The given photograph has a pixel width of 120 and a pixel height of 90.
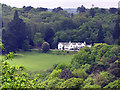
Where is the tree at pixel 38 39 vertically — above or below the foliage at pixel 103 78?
above

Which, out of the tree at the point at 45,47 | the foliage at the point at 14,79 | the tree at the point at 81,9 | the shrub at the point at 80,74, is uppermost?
the tree at the point at 81,9

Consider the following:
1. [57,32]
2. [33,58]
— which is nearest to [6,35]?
[33,58]

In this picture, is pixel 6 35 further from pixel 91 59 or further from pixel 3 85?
pixel 3 85

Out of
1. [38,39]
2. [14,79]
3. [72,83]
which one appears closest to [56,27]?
[38,39]

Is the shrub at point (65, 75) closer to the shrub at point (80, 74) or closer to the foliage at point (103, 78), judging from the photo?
the shrub at point (80, 74)

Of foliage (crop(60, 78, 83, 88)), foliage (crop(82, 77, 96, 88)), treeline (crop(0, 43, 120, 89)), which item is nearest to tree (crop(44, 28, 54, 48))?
treeline (crop(0, 43, 120, 89))

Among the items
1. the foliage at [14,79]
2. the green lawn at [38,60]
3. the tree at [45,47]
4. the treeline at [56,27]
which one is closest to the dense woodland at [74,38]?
the treeline at [56,27]

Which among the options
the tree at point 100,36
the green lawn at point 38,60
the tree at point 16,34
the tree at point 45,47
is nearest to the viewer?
the green lawn at point 38,60

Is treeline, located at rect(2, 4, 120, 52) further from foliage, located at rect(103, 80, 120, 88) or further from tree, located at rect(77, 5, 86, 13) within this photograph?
foliage, located at rect(103, 80, 120, 88)
